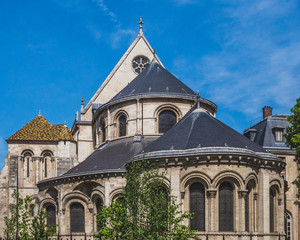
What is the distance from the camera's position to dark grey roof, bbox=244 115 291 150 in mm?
39006

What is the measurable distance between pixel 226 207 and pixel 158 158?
389cm

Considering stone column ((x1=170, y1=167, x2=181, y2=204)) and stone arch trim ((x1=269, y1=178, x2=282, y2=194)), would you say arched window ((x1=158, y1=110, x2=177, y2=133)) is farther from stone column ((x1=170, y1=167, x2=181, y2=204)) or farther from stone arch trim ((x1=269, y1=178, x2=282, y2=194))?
stone column ((x1=170, y1=167, x2=181, y2=204))

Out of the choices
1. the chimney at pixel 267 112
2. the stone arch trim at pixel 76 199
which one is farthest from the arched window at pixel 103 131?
the chimney at pixel 267 112

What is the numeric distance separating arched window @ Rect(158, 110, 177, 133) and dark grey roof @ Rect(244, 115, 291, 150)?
8.13m

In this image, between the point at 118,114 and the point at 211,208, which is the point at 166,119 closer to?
the point at 118,114

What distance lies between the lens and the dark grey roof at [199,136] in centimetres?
2534

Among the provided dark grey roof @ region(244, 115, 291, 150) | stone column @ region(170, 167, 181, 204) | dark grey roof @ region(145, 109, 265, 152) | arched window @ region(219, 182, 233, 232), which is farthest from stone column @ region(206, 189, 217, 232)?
dark grey roof @ region(244, 115, 291, 150)

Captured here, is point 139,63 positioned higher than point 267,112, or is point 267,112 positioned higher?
point 139,63

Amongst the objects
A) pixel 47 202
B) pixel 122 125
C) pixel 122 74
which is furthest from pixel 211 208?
pixel 122 74

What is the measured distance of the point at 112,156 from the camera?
32.2m

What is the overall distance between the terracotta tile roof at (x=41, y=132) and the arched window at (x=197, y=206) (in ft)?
61.7

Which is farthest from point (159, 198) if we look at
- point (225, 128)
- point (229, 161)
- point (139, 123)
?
point (139, 123)

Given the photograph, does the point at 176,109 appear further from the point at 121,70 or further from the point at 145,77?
the point at 121,70

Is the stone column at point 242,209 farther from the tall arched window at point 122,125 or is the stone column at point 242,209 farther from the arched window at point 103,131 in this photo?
the arched window at point 103,131
